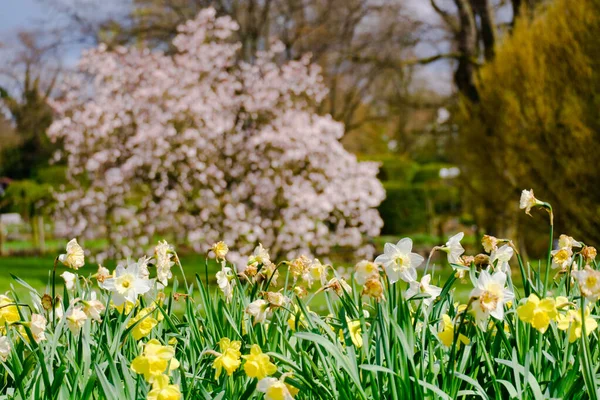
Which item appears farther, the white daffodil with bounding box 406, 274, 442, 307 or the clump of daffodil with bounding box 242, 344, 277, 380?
the white daffodil with bounding box 406, 274, 442, 307

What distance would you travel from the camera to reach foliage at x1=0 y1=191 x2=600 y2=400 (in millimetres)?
1605

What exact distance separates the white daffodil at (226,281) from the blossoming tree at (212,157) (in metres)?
6.00

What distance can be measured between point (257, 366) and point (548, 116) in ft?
23.5

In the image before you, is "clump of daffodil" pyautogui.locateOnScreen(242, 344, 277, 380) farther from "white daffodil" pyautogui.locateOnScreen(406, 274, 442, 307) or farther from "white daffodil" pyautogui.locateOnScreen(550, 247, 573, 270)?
"white daffodil" pyautogui.locateOnScreen(550, 247, 573, 270)

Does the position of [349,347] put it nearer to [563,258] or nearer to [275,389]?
[275,389]

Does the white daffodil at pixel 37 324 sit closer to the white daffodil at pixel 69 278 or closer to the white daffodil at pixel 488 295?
the white daffodil at pixel 69 278

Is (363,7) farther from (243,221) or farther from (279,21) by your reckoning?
(243,221)

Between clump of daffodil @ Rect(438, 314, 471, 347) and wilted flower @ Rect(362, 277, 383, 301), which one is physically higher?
wilted flower @ Rect(362, 277, 383, 301)

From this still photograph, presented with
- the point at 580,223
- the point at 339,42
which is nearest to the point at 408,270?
the point at 580,223

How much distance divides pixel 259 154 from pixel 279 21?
10.6m

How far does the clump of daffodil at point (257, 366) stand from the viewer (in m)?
1.57

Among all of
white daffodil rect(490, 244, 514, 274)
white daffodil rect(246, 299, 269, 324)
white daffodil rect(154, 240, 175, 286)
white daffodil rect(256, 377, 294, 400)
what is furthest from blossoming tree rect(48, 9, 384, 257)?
white daffodil rect(256, 377, 294, 400)

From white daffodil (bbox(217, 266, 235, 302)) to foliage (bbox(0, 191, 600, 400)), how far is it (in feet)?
0.37

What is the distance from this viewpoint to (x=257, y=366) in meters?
1.57
